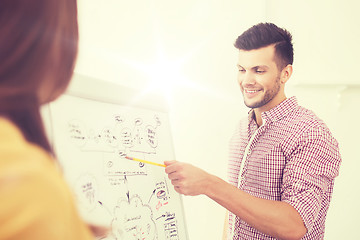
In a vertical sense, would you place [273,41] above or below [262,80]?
above

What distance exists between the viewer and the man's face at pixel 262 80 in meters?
1.38

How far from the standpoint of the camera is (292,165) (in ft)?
3.59

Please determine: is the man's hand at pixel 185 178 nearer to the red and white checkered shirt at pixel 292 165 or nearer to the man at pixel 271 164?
the man at pixel 271 164

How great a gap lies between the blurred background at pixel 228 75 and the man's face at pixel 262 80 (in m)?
0.54

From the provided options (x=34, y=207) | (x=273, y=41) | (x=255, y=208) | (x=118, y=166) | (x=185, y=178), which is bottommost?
(x=255, y=208)

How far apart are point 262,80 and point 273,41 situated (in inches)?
7.5

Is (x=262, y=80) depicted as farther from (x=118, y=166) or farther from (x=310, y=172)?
(x=118, y=166)

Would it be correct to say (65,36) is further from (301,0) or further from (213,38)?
(301,0)

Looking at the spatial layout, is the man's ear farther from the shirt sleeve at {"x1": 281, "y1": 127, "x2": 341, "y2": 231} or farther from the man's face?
the shirt sleeve at {"x1": 281, "y1": 127, "x2": 341, "y2": 231}

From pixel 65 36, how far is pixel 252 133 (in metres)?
1.12

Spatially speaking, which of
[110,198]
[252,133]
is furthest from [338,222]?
[110,198]

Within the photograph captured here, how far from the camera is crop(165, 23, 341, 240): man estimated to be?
1.02 m

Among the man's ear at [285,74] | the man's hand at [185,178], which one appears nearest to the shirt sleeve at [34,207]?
the man's hand at [185,178]

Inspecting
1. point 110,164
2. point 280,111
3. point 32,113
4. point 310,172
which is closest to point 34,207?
point 32,113
